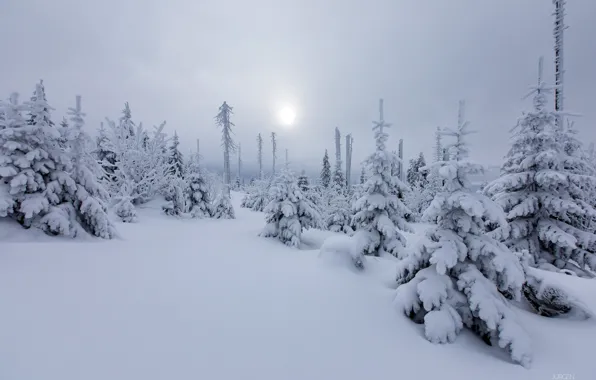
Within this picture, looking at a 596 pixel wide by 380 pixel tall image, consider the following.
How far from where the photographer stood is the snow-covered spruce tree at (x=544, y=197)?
8.59 m

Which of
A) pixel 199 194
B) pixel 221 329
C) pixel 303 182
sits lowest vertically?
pixel 221 329

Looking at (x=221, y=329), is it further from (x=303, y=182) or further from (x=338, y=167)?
(x=338, y=167)

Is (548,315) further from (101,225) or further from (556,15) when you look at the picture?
(556,15)

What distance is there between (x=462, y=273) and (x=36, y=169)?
1076 centimetres

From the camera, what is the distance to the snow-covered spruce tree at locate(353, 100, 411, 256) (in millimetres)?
9250

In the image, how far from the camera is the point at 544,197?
903 cm

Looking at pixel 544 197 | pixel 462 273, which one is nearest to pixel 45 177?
pixel 462 273

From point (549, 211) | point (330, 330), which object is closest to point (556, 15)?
point (549, 211)

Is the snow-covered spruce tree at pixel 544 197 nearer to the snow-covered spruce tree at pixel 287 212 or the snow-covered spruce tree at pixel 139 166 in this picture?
the snow-covered spruce tree at pixel 287 212

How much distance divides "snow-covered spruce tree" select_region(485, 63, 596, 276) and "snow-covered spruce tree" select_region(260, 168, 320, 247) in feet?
25.1

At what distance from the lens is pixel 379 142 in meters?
9.75

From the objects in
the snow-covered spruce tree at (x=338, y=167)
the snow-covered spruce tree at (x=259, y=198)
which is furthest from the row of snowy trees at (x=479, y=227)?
the snow-covered spruce tree at (x=338, y=167)

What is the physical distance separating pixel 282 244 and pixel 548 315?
8.89 m

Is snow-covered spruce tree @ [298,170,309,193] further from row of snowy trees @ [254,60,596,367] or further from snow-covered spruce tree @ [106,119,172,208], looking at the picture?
snow-covered spruce tree @ [106,119,172,208]
